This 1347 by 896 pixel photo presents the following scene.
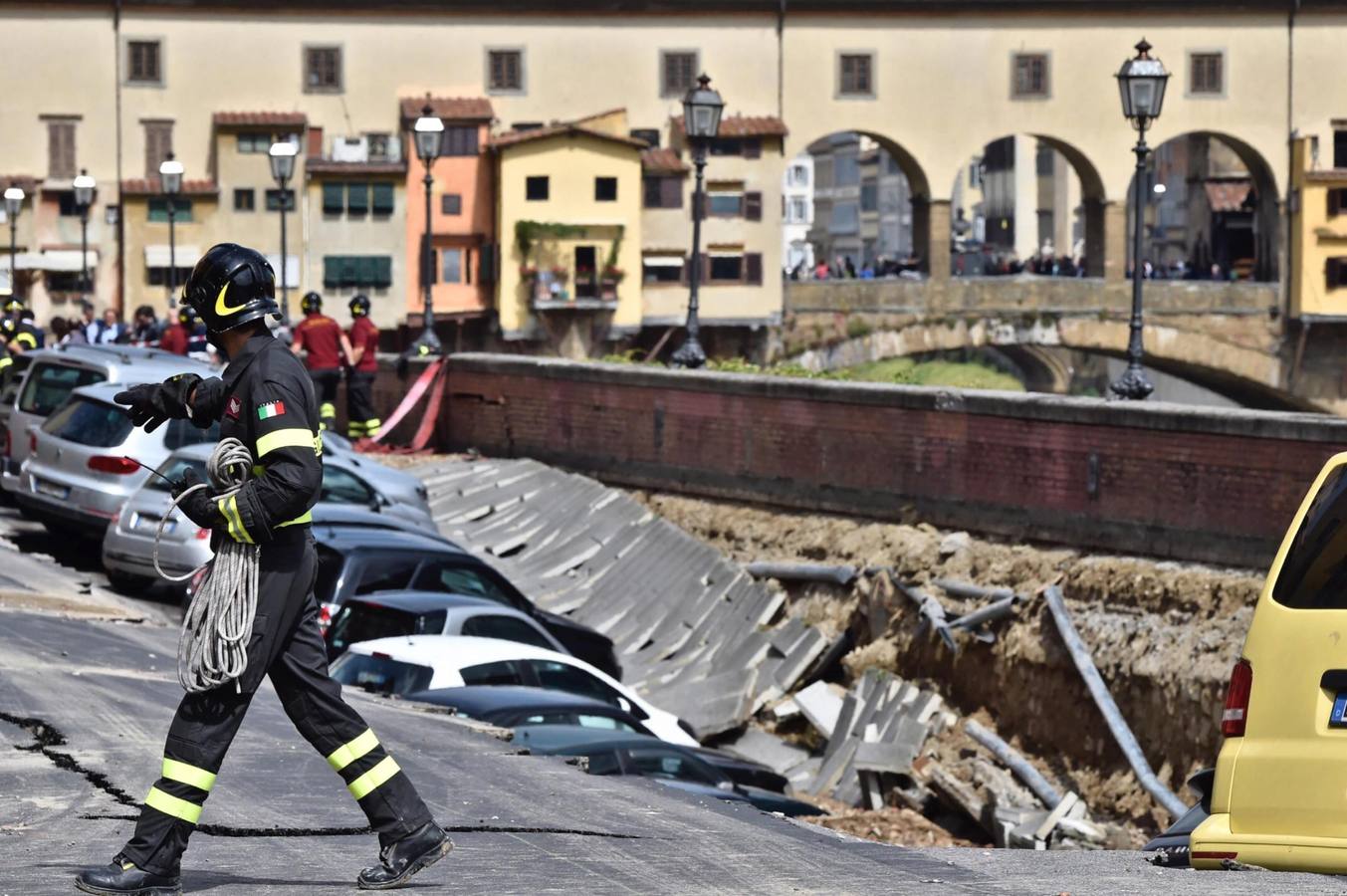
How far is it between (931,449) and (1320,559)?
15112mm

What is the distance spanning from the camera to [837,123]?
78.3 meters

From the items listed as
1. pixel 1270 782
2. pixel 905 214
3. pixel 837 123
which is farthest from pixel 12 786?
pixel 905 214

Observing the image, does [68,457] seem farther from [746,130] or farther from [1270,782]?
[746,130]

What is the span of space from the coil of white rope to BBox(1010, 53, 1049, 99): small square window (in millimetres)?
74190

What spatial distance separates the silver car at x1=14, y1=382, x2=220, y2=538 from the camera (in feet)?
67.1

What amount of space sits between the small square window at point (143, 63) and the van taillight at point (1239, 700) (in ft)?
230

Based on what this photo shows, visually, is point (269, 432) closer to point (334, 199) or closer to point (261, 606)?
point (261, 606)

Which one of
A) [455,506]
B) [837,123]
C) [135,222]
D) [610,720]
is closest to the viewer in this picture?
[610,720]

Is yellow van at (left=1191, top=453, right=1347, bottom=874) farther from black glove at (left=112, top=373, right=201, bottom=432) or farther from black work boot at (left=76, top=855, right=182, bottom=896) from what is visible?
black glove at (left=112, top=373, right=201, bottom=432)

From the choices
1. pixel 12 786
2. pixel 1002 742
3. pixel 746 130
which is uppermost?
pixel 746 130

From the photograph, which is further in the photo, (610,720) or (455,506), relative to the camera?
(455,506)

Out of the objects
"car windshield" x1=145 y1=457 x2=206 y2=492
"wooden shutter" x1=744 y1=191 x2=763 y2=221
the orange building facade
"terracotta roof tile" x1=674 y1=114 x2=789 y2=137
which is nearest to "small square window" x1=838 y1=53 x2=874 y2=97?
"terracotta roof tile" x1=674 y1=114 x2=789 y2=137

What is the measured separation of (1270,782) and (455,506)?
2077 centimetres

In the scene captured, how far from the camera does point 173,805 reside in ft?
24.0
